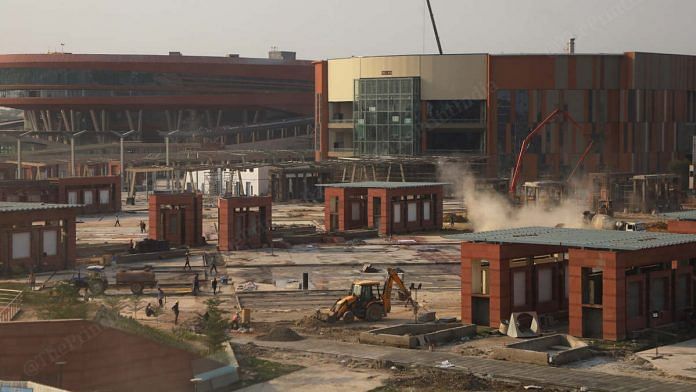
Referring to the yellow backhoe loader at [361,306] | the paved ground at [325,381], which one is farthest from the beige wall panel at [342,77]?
the paved ground at [325,381]

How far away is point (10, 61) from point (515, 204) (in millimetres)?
112271

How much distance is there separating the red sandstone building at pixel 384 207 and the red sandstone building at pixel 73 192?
2640cm

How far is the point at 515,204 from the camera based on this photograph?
107938 millimetres

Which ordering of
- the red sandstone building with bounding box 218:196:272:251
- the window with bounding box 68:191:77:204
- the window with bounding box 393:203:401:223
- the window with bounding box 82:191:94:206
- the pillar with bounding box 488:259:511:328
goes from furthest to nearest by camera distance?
the window with bounding box 82:191:94:206, the window with bounding box 68:191:77:204, the window with bounding box 393:203:401:223, the red sandstone building with bounding box 218:196:272:251, the pillar with bounding box 488:259:511:328

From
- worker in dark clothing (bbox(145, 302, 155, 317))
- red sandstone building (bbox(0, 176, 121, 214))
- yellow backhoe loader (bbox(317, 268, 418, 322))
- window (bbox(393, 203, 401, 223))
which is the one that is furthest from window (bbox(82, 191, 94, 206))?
yellow backhoe loader (bbox(317, 268, 418, 322))

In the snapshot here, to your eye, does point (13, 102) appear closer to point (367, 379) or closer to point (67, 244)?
point (67, 244)

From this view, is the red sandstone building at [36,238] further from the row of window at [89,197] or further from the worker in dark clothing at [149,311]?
the row of window at [89,197]

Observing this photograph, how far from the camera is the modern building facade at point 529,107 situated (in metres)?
133

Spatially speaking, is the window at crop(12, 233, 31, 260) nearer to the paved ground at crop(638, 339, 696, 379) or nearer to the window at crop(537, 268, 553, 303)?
the window at crop(537, 268, 553, 303)

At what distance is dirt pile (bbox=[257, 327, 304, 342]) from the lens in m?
49.4

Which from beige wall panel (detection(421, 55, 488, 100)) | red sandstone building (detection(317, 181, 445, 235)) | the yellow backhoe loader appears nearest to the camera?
the yellow backhoe loader

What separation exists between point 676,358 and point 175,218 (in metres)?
47.6

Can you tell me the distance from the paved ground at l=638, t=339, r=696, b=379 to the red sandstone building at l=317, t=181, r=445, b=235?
155 feet

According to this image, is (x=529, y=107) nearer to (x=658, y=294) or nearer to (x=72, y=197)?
(x=72, y=197)
